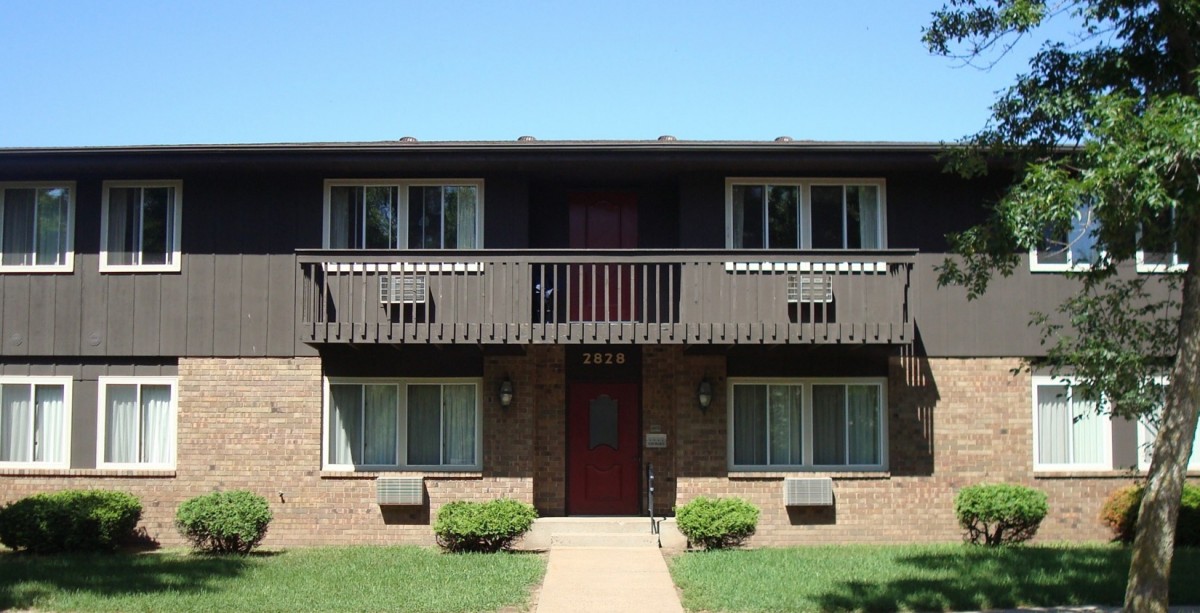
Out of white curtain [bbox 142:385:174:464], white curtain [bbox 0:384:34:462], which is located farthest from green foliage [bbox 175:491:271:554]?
white curtain [bbox 0:384:34:462]

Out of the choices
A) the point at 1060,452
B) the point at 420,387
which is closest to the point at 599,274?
the point at 420,387

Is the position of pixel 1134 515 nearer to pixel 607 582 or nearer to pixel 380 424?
pixel 607 582

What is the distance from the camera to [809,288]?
15.6 m

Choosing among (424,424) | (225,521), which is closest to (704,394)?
(424,424)

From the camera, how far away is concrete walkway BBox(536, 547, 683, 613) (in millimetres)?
11984

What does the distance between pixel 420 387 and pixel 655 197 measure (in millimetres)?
4524

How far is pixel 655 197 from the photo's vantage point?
17.6 meters

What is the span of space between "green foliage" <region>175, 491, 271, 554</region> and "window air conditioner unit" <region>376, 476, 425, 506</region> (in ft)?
5.05

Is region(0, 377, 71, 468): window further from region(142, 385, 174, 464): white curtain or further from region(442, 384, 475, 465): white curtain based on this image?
region(442, 384, 475, 465): white curtain

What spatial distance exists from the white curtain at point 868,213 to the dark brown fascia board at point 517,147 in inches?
45.5

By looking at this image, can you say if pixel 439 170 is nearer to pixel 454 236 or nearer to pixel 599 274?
pixel 454 236

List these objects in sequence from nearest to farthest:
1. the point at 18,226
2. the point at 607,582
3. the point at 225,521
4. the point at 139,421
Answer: the point at 607,582 < the point at 225,521 < the point at 139,421 < the point at 18,226

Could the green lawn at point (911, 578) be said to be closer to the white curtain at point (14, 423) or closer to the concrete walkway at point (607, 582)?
the concrete walkway at point (607, 582)

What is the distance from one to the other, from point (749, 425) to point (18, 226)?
11.1 m
